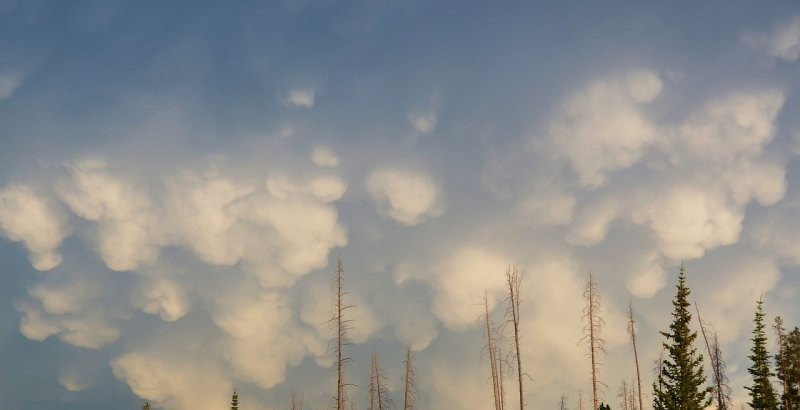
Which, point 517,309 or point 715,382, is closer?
point 517,309

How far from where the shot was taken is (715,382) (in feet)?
185

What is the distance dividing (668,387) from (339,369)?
24.3m

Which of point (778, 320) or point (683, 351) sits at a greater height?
point (778, 320)

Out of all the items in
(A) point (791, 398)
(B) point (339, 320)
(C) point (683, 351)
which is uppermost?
(B) point (339, 320)

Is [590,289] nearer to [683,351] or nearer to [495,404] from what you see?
[683,351]

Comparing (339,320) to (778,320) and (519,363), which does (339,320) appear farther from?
(778,320)

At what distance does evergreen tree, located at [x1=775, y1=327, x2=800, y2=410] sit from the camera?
55656 mm

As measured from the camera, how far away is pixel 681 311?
4322cm

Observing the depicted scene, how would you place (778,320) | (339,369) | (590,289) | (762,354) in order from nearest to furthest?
1. (339,369)
2. (590,289)
3. (762,354)
4. (778,320)

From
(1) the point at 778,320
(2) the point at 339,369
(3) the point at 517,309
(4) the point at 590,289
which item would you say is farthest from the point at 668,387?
(1) the point at 778,320

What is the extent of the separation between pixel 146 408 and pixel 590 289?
2442 inches

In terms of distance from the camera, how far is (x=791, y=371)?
59.2 metres

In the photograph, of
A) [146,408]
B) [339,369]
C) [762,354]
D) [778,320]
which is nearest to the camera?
[339,369]

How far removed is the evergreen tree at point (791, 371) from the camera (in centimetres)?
5566
